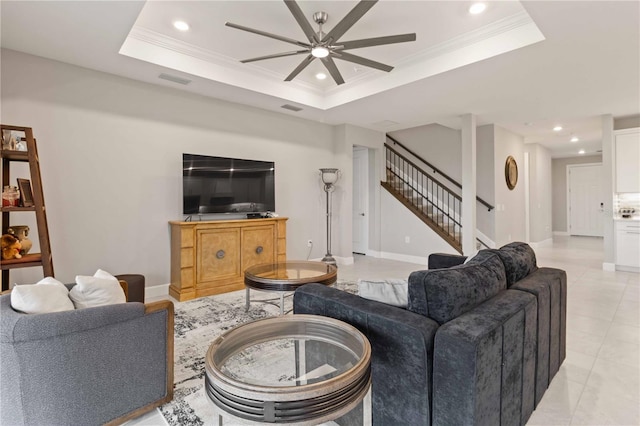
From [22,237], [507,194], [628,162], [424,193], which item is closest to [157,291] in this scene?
[22,237]

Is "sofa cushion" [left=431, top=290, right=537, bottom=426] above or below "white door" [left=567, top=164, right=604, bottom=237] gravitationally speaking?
below

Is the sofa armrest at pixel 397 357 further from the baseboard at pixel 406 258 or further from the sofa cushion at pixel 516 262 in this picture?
the baseboard at pixel 406 258

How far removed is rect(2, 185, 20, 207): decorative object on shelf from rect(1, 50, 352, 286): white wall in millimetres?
682

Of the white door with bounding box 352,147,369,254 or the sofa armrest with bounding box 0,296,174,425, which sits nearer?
the sofa armrest with bounding box 0,296,174,425

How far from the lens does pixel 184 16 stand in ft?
10.0

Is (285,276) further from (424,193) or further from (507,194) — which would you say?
(507,194)

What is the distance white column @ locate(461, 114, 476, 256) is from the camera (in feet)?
17.6

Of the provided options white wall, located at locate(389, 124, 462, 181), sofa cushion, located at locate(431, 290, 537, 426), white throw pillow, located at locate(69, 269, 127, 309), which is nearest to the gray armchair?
white throw pillow, located at locate(69, 269, 127, 309)

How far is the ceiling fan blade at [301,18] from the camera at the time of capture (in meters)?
2.18

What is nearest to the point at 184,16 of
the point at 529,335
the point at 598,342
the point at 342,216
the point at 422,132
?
the point at 529,335

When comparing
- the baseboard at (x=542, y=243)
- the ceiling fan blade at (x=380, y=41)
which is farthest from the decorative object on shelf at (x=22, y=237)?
the baseboard at (x=542, y=243)

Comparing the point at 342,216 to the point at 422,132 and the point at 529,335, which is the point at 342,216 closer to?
the point at 422,132

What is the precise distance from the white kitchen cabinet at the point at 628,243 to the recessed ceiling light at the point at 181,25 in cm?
702

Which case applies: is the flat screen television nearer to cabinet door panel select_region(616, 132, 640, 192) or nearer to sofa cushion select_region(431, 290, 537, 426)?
sofa cushion select_region(431, 290, 537, 426)
